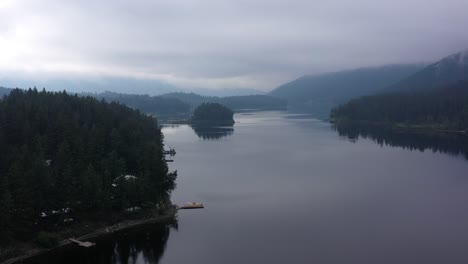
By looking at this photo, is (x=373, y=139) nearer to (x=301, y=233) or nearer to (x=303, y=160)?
(x=303, y=160)

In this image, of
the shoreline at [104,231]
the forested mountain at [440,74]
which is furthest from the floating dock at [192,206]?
the forested mountain at [440,74]

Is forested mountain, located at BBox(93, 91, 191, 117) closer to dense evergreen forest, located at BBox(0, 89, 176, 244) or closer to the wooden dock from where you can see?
dense evergreen forest, located at BBox(0, 89, 176, 244)

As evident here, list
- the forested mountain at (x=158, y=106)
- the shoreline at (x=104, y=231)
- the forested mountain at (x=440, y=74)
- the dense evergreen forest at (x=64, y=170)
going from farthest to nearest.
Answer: the forested mountain at (x=440, y=74)
the forested mountain at (x=158, y=106)
the dense evergreen forest at (x=64, y=170)
the shoreline at (x=104, y=231)

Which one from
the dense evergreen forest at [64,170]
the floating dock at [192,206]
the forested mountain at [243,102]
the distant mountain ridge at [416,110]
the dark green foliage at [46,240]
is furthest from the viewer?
the forested mountain at [243,102]

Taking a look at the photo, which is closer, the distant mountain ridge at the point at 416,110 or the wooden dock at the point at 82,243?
the wooden dock at the point at 82,243

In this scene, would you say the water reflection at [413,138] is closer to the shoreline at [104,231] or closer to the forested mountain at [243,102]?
the shoreline at [104,231]

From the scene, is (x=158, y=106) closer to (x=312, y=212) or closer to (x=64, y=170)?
(x=312, y=212)

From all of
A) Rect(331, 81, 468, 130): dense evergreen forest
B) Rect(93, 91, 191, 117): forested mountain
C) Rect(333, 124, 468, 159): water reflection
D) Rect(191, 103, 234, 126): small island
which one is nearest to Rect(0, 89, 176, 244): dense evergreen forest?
Rect(333, 124, 468, 159): water reflection
